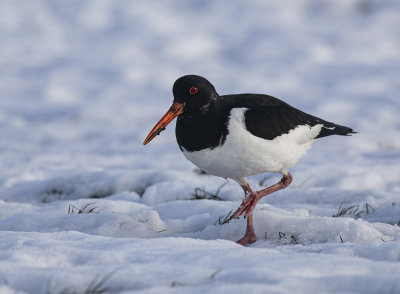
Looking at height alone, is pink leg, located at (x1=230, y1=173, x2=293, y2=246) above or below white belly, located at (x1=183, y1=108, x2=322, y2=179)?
below

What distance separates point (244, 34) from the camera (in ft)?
61.0

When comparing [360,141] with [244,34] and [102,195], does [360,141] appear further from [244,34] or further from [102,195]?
[244,34]

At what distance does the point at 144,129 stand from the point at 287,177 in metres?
7.30

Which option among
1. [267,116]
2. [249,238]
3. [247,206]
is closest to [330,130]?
[267,116]

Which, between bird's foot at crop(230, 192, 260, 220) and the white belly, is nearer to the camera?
the white belly

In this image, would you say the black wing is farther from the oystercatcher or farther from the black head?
the black head

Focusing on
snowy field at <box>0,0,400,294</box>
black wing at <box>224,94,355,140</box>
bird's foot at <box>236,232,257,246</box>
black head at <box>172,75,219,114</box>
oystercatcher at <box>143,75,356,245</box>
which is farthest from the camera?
black head at <box>172,75,219,114</box>

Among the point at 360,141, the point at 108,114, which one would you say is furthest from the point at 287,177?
the point at 108,114

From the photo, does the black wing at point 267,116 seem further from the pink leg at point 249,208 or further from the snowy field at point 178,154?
the snowy field at point 178,154

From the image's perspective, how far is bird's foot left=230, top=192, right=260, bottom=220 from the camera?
16.9ft

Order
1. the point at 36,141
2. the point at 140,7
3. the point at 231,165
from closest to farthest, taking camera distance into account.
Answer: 1. the point at 231,165
2. the point at 36,141
3. the point at 140,7

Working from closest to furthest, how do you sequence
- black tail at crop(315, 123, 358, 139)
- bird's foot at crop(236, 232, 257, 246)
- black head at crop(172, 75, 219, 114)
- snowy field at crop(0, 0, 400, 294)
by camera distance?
snowy field at crop(0, 0, 400, 294), bird's foot at crop(236, 232, 257, 246), black head at crop(172, 75, 219, 114), black tail at crop(315, 123, 358, 139)

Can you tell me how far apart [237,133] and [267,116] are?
479 mm

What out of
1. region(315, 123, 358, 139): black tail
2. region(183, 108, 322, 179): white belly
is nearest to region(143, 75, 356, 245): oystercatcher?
region(183, 108, 322, 179): white belly
